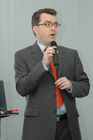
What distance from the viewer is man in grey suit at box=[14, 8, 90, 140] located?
5.28 ft

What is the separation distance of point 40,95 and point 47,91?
0.06 meters

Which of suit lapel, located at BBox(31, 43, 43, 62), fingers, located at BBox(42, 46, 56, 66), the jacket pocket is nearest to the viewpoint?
fingers, located at BBox(42, 46, 56, 66)

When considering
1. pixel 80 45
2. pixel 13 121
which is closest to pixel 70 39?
pixel 80 45

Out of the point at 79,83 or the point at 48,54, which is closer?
the point at 48,54

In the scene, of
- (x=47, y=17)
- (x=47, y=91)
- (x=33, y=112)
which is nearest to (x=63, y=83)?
(x=47, y=91)

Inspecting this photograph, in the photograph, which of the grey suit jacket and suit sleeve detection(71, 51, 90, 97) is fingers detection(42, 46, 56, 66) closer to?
the grey suit jacket

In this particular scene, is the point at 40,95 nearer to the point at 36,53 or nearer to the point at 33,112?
the point at 33,112

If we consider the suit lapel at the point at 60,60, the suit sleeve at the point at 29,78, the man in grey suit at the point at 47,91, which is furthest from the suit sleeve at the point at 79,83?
the suit sleeve at the point at 29,78

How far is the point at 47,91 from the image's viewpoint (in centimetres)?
168

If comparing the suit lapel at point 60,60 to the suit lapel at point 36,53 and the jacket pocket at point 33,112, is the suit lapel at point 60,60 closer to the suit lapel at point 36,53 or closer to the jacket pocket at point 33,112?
the suit lapel at point 36,53

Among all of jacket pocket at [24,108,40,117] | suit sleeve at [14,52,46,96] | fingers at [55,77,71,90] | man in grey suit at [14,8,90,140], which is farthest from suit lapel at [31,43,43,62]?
jacket pocket at [24,108,40,117]

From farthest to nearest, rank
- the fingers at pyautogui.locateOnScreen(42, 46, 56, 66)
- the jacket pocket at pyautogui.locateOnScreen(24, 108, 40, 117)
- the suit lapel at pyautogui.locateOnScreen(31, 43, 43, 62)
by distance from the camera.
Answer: the suit lapel at pyautogui.locateOnScreen(31, 43, 43, 62) → the jacket pocket at pyautogui.locateOnScreen(24, 108, 40, 117) → the fingers at pyautogui.locateOnScreen(42, 46, 56, 66)

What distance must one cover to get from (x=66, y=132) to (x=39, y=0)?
234 centimetres

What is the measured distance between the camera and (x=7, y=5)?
3.42 m
